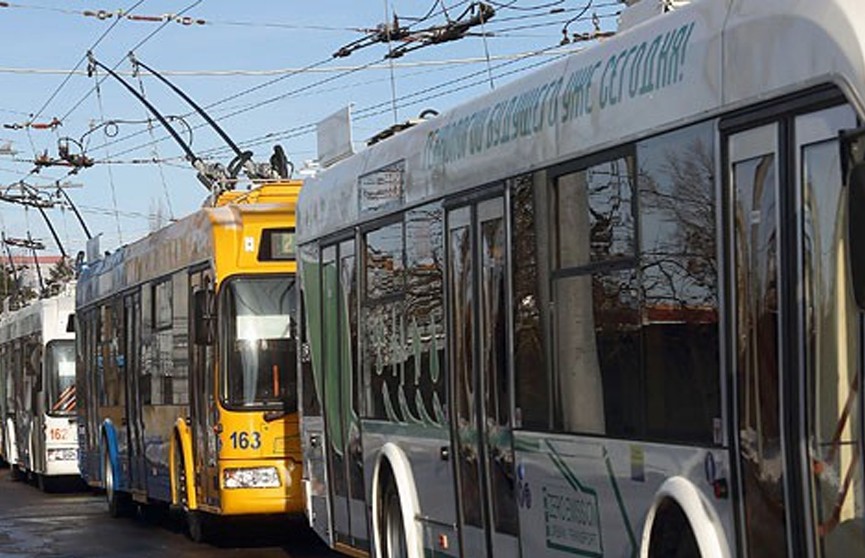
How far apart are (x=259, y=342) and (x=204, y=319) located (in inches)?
22.9

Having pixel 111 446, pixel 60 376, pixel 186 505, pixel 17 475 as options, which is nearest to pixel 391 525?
pixel 186 505

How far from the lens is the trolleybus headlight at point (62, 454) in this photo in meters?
30.7

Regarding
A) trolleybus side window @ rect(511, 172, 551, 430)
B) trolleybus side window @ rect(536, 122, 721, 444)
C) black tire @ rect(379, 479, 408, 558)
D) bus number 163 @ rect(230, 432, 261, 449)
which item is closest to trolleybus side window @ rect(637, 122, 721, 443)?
trolleybus side window @ rect(536, 122, 721, 444)

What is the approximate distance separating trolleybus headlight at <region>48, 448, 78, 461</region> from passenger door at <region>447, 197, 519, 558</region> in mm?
20638

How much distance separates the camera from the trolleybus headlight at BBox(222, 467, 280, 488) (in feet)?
56.9

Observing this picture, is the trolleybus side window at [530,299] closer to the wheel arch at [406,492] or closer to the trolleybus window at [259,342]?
the wheel arch at [406,492]

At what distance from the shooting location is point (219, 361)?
17.5 meters

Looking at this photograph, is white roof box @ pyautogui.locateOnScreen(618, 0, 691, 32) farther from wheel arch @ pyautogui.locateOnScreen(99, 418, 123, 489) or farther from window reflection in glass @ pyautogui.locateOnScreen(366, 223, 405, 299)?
wheel arch @ pyautogui.locateOnScreen(99, 418, 123, 489)

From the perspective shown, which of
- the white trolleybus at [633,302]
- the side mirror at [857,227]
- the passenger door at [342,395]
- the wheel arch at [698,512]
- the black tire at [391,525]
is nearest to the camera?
the side mirror at [857,227]

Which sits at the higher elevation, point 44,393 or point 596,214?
point 596,214

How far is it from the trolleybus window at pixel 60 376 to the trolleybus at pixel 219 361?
30.6ft

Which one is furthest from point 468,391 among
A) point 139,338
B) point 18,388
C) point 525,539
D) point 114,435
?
point 18,388

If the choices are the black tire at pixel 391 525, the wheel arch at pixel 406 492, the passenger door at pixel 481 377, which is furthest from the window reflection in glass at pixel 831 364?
the black tire at pixel 391 525

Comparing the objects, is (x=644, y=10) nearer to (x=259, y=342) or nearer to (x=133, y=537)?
(x=259, y=342)
